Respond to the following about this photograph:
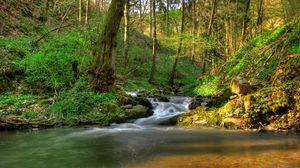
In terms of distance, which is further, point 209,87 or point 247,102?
point 209,87

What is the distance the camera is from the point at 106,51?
1619 centimetres

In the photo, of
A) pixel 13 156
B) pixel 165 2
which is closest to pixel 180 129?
pixel 13 156

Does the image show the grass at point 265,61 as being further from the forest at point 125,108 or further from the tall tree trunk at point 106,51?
the tall tree trunk at point 106,51

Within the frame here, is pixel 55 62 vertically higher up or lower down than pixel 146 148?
higher up

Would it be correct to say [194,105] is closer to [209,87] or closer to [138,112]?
[138,112]

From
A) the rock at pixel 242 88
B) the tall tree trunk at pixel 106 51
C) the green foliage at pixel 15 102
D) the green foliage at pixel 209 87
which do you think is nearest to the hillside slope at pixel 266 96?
the rock at pixel 242 88

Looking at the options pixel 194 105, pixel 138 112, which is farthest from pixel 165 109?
pixel 138 112

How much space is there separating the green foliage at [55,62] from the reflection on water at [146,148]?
432cm

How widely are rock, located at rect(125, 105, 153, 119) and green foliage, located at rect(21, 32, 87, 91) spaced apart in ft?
10.4

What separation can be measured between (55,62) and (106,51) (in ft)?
8.66

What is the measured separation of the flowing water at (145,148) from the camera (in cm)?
719

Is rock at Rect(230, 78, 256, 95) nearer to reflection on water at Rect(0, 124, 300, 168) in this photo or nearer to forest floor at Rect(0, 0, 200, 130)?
reflection on water at Rect(0, 124, 300, 168)

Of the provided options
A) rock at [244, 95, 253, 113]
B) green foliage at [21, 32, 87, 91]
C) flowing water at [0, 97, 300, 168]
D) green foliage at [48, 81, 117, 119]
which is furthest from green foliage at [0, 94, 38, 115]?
rock at [244, 95, 253, 113]

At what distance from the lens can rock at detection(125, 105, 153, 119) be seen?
48.0ft
